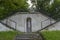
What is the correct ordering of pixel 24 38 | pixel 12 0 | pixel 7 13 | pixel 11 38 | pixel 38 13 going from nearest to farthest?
1. pixel 11 38
2. pixel 24 38
3. pixel 12 0
4. pixel 38 13
5. pixel 7 13

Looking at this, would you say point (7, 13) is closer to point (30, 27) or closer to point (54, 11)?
point (30, 27)

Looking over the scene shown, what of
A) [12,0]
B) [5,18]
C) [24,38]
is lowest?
[24,38]

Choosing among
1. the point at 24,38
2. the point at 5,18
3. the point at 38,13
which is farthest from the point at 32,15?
the point at 24,38

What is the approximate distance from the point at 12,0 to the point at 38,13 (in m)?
4.92

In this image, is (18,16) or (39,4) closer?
(18,16)

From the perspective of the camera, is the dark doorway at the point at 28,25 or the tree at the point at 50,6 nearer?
the dark doorway at the point at 28,25

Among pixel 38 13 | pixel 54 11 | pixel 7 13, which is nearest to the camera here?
pixel 38 13

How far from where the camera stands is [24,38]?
22.5 metres

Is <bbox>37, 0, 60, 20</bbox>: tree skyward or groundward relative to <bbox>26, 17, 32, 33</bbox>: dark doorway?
skyward

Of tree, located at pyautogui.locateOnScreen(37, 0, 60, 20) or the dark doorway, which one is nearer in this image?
the dark doorway

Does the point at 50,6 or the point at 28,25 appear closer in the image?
the point at 28,25

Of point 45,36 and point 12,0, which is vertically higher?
point 12,0

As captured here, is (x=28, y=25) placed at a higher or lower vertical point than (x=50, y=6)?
lower

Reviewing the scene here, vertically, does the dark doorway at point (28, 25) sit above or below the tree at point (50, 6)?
below
